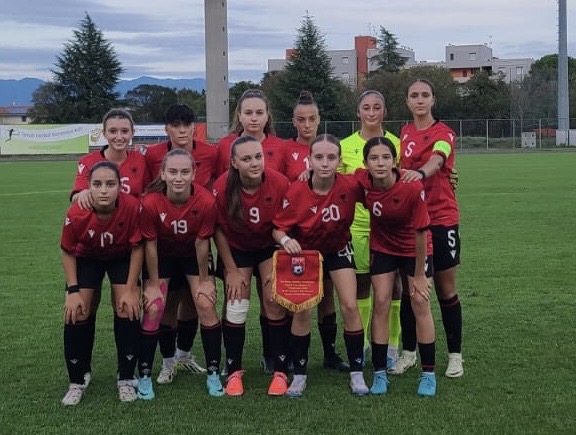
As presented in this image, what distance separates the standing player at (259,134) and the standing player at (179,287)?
0.14 m

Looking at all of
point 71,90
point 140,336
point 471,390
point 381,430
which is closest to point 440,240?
point 471,390

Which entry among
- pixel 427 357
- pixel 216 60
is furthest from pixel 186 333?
pixel 216 60

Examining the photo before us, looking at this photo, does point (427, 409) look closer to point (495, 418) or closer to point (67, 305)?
point (495, 418)

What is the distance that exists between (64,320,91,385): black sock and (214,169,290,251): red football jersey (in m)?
1.09

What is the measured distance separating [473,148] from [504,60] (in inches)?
2163

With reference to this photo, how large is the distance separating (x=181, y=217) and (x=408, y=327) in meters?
1.81

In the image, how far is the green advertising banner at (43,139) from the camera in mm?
40594

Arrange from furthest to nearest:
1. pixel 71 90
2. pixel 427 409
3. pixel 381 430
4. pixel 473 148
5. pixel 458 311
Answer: pixel 71 90
pixel 473 148
pixel 458 311
pixel 427 409
pixel 381 430

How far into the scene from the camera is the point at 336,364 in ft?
17.4

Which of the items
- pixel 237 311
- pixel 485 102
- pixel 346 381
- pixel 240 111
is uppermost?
pixel 485 102

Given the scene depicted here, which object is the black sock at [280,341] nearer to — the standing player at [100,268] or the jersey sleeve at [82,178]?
the standing player at [100,268]

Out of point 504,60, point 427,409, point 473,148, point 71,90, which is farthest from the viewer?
point 504,60

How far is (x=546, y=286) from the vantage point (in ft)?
25.3

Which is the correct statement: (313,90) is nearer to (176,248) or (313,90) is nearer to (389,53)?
(389,53)
